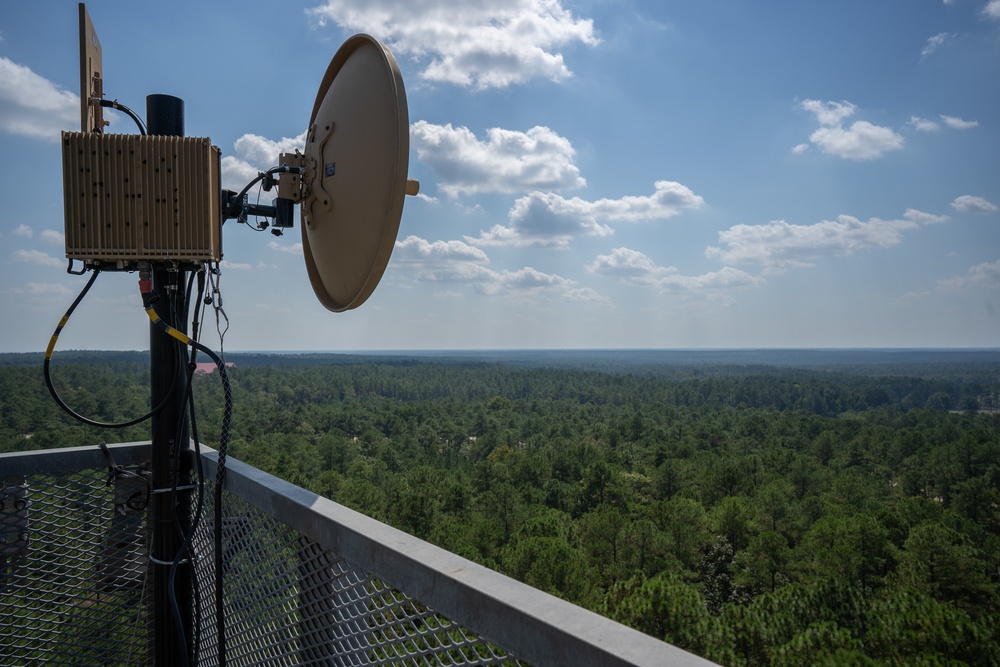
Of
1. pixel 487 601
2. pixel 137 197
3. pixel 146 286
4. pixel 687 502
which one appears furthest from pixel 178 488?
pixel 687 502

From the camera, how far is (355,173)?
2.16 meters

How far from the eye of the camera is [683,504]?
4034 centimetres

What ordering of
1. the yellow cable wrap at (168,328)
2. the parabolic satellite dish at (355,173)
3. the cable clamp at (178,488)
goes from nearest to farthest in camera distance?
the parabolic satellite dish at (355,173), the yellow cable wrap at (168,328), the cable clamp at (178,488)

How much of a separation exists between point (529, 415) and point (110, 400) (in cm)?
5232

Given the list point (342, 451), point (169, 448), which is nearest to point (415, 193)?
point (169, 448)

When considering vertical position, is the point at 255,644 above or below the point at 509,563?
above

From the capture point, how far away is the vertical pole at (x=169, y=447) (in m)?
2.31

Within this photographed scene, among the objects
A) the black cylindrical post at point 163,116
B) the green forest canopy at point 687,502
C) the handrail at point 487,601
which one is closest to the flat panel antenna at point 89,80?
the black cylindrical post at point 163,116

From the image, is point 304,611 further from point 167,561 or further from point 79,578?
point 79,578

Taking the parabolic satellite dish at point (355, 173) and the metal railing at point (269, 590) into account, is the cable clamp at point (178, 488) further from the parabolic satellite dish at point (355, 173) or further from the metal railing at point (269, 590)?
the parabolic satellite dish at point (355, 173)

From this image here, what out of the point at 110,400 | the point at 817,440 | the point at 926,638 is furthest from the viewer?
the point at 817,440

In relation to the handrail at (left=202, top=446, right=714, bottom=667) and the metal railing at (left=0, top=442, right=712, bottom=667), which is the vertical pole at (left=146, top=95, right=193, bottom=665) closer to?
the metal railing at (left=0, top=442, right=712, bottom=667)

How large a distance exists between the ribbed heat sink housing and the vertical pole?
13 centimetres

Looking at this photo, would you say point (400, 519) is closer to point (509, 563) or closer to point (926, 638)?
point (509, 563)
